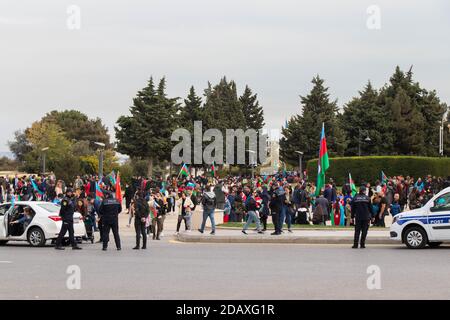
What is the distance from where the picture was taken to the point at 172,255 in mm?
20828

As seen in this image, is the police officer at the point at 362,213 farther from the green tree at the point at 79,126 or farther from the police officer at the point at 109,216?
the green tree at the point at 79,126

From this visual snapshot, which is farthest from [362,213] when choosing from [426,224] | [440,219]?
[440,219]

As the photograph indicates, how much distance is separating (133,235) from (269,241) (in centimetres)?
713

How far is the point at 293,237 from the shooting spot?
25.0 m

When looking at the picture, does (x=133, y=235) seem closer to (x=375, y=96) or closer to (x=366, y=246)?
(x=366, y=246)

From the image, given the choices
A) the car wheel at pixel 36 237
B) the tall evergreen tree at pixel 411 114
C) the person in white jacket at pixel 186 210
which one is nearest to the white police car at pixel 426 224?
the person in white jacket at pixel 186 210

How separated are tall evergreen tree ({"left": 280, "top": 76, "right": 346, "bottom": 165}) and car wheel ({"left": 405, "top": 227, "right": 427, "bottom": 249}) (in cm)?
6615

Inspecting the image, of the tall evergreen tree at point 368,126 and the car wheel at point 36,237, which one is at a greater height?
the tall evergreen tree at point 368,126

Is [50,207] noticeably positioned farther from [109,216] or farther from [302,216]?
[302,216]

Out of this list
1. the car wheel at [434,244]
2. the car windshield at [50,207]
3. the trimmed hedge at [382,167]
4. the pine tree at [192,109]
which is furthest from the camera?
the pine tree at [192,109]

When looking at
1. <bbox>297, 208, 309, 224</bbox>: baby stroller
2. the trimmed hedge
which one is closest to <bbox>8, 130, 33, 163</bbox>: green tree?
the trimmed hedge

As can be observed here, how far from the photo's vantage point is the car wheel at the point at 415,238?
22016mm

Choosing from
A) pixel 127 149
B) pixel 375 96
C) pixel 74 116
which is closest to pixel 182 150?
pixel 127 149

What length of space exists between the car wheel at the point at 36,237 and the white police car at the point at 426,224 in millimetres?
10149
